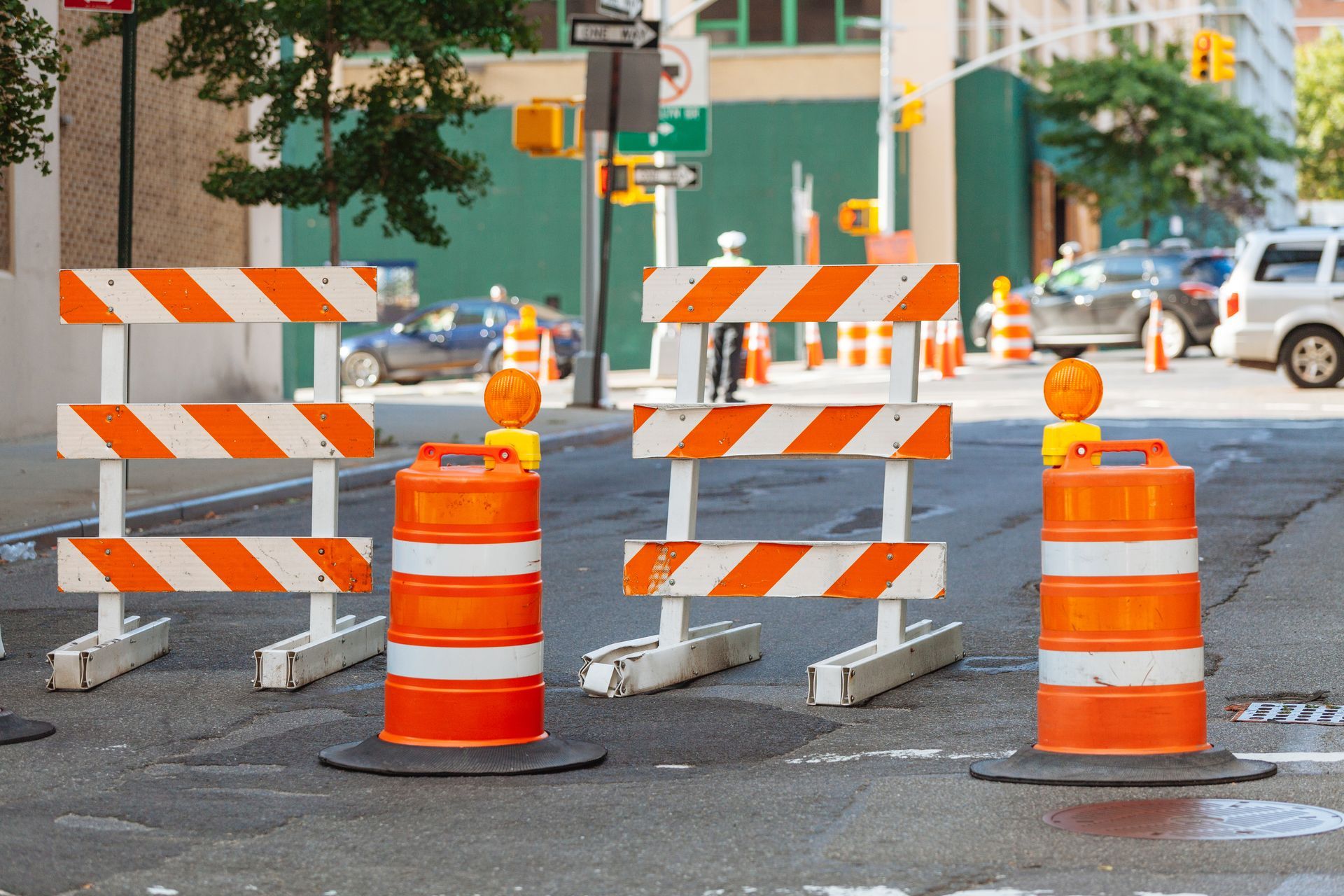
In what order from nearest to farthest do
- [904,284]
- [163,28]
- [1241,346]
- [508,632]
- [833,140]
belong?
[508,632]
[904,284]
[163,28]
[1241,346]
[833,140]

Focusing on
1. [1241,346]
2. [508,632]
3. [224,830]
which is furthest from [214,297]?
[1241,346]

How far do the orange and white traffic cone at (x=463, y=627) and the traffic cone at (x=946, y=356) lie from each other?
912 inches

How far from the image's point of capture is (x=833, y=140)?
42188 mm

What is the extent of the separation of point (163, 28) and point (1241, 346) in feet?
42.1

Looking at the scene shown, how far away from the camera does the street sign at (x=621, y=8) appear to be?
21.2 m

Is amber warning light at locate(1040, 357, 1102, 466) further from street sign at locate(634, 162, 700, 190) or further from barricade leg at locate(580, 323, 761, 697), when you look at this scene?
street sign at locate(634, 162, 700, 190)

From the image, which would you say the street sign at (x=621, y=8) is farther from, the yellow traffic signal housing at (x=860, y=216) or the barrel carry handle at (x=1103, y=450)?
the barrel carry handle at (x=1103, y=450)

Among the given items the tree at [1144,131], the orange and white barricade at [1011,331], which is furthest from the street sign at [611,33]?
the tree at [1144,131]

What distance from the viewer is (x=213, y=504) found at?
13312mm

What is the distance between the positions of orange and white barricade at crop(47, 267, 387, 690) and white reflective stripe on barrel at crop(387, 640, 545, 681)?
1.44 metres

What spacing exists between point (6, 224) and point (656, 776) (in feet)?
46.2

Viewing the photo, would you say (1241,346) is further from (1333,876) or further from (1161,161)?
(1161,161)

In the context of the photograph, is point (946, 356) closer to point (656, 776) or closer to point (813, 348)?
point (813, 348)

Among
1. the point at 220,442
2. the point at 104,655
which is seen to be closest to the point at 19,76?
the point at 220,442
